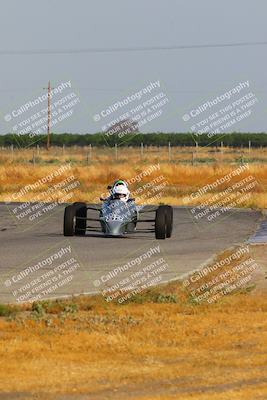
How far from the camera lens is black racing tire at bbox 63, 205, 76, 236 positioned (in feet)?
99.2

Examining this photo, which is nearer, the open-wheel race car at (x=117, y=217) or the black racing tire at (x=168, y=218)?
the open-wheel race car at (x=117, y=217)

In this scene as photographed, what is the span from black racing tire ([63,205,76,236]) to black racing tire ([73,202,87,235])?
130 millimetres

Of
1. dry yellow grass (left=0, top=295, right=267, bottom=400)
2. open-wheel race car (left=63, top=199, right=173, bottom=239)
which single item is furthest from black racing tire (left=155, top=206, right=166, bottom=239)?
dry yellow grass (left=0, top=295, right=267, bottom=400)

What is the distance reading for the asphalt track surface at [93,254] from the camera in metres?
20.4

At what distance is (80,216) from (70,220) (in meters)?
0.33

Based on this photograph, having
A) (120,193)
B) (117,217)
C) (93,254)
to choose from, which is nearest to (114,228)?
(117,217)

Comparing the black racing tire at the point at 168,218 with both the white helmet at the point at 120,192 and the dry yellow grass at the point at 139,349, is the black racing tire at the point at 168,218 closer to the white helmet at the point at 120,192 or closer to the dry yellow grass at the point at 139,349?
the white helmet at the point at 120,192

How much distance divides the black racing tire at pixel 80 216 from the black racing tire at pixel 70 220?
0.43 ft

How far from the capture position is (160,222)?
98.7ft

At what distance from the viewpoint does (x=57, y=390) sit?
445 inches

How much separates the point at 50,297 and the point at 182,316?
2.90 m

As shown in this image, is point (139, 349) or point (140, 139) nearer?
point (139, 349)

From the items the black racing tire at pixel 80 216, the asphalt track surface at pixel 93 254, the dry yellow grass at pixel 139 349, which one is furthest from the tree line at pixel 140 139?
the dry yellow grass at pixel 139 349

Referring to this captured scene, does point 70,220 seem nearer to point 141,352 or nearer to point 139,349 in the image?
point 139,349
